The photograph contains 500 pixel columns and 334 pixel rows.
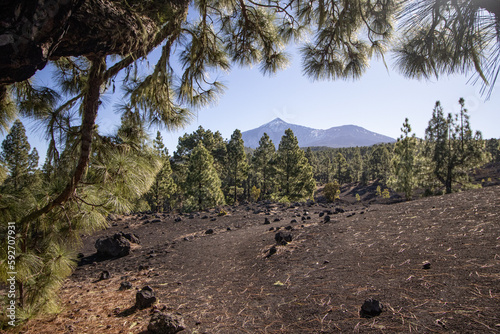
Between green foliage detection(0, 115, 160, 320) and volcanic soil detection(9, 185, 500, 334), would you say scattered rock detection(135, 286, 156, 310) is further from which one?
green foliage detection(0, 115, 160, 320)

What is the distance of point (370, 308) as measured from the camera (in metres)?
2.16

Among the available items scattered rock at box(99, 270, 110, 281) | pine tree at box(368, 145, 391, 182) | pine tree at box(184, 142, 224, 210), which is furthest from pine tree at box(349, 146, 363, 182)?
scattered rock at box(99, 270, 110, 281)

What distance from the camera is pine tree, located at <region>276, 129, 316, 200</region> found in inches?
926

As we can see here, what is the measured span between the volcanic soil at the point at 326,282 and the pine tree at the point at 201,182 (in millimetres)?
15372

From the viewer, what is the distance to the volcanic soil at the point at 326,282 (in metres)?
2.09

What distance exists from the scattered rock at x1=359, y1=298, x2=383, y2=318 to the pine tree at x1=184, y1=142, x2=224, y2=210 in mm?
19395

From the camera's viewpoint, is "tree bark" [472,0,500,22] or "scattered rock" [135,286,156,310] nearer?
"tree bark" [472,0,500,22]

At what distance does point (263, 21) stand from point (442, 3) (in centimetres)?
281

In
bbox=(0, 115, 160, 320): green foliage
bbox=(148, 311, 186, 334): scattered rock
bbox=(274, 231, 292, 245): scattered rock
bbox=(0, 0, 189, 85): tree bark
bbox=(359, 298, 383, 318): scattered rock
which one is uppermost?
bbox=(0, 0, 189, 85): tree bark

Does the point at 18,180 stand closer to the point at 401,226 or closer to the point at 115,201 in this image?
the point at 115,201

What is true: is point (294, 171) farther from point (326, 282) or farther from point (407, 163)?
point (326, 282)

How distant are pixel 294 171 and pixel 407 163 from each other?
9.46 m

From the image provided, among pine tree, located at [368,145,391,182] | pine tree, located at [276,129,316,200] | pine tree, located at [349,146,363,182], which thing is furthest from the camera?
pine tree, located at [349,146,363,182]

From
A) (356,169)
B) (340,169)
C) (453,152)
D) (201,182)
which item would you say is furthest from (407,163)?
(356,169)
